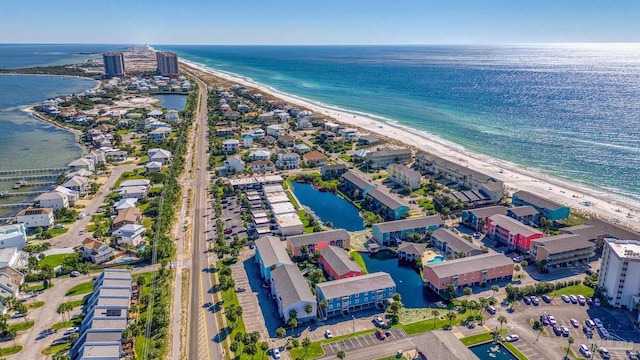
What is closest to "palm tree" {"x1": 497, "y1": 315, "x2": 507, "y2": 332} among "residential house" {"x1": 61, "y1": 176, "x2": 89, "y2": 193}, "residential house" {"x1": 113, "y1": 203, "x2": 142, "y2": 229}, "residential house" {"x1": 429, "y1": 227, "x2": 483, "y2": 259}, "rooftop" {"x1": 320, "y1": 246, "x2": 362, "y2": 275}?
"residential house" {"x1": 429, "y1": 227, "x2": 483, "y2": 259}

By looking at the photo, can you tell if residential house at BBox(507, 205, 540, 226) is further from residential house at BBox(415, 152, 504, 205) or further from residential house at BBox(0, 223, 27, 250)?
residential house at BBox(0, 223, 27, 250)

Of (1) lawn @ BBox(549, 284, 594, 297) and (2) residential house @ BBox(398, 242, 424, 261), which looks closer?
(1) lawn @ BBox(549, 284, 594, 297)

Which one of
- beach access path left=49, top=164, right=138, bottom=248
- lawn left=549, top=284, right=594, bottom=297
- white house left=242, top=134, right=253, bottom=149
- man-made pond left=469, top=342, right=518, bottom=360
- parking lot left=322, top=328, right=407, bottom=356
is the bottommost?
man-made pond left=469, top=342, right=518, bottom=360

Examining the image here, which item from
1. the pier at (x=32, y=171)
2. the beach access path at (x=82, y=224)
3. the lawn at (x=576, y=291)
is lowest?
the lawn at (x=576, y=291)

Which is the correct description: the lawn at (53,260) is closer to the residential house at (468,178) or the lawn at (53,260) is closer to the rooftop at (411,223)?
the rooftop at (411,223)

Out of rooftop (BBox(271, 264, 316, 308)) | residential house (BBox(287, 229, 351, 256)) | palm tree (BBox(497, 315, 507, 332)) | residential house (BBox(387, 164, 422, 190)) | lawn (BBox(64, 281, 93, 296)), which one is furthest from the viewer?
residential house (BBox(387, 164, 422, 190))

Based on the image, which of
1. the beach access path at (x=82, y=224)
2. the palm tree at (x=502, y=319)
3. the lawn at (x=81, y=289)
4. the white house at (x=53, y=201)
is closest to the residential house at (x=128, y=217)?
the beach access path at (x=82, y=224)
